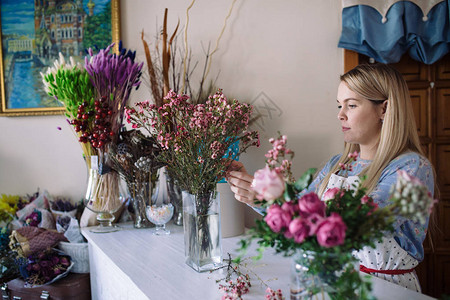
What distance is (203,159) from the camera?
3.73ft

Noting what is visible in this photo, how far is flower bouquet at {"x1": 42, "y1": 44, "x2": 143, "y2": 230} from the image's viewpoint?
1564 mm

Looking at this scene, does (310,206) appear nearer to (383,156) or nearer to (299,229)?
(299,229)

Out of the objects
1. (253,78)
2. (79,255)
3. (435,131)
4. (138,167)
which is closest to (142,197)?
(138,167)

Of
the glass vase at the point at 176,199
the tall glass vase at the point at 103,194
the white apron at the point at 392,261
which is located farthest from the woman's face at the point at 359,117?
the tall glass vase at the point at 103,194

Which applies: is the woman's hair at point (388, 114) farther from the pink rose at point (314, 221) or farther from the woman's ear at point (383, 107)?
the pink rose at point (314, 221)

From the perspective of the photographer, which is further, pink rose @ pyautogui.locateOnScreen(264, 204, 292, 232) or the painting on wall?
the painting on wall

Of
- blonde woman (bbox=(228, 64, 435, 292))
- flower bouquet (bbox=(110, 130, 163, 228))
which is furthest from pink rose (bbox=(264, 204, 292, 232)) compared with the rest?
flower bouquet (bbox=(110, 130, 163, 228))

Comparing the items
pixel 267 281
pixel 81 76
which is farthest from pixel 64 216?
pixel 267 281

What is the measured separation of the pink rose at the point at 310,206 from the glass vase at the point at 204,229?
498 mm

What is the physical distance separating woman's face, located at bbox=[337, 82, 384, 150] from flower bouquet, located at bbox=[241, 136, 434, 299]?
2.29 ft

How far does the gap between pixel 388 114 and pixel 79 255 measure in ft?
A: 4.59

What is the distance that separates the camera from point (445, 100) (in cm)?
213

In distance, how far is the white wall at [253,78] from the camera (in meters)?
2.08

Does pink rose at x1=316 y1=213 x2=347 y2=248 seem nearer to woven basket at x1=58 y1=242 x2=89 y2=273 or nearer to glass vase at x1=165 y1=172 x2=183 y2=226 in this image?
glass vase at x1=165 y1=172 x2=183 y2=226
